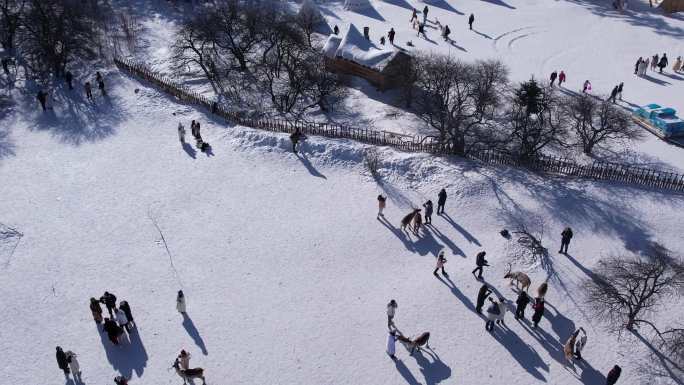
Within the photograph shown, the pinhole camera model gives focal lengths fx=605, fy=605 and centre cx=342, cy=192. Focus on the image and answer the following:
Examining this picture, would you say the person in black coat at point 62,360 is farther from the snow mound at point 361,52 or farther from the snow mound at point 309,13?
the snow mound at point 309,13

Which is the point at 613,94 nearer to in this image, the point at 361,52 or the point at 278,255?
the point at 361,52

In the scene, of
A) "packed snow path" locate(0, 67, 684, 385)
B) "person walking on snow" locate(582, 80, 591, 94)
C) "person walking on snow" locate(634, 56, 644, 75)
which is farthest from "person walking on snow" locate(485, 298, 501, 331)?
"person walking on snow" locate(634, 56, 644, 75)

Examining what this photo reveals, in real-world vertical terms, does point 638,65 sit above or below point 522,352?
above

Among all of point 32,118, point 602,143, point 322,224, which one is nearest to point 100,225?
point 322,224

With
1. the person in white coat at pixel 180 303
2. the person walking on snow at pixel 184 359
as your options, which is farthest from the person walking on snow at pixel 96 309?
the person walking on snow at pixel 184 359

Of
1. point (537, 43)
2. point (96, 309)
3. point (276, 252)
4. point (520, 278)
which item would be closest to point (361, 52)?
point (537, 43)

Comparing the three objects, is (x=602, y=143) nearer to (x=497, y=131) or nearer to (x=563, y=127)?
(x=563, y=127)

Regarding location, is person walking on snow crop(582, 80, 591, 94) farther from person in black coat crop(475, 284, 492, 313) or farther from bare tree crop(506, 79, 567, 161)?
person in black coat crop(475, 284, 492, 313)
